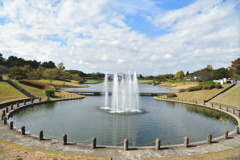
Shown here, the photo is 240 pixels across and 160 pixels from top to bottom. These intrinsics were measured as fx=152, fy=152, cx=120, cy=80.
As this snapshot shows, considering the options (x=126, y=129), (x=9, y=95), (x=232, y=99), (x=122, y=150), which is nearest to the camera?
(x=122, y=150)

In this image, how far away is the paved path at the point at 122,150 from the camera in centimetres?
1512

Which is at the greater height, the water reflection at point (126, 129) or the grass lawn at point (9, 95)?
the grass lawn at point (9, 95)

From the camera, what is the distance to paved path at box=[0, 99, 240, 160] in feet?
49.6

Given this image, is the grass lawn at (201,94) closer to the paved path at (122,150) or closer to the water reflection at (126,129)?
the water reflection at (126,129)

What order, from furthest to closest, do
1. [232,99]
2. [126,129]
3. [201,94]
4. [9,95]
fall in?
[201,94], [232,99], [9,95], [126,129]

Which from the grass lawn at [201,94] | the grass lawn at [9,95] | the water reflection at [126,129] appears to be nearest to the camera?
the water reflection at [126,129]

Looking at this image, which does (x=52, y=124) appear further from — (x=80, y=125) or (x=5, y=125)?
(x=5, y=125)

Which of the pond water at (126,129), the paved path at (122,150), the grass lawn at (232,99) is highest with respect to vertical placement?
the grass lawn at (232,99)

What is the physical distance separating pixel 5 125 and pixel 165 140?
23.5 metres

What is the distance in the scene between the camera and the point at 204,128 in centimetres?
2528

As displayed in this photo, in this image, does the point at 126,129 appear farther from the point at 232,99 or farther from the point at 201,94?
the point at 201,94

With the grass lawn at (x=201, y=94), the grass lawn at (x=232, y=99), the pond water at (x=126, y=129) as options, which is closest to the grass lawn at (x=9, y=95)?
the pond water at (x=126, y=129)

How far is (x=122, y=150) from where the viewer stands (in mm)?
16094

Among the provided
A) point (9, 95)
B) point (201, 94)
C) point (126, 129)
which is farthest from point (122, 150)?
point (201, 94)
